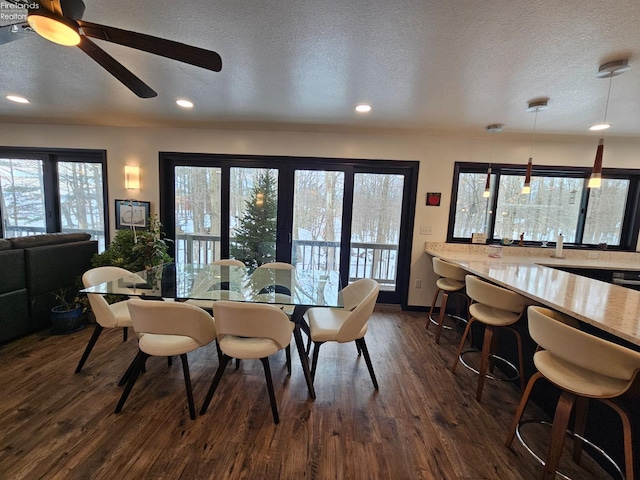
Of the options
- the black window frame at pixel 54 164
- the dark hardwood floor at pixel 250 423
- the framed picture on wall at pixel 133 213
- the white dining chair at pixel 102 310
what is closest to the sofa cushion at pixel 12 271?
the dark hardwood floor at pixel 250 423

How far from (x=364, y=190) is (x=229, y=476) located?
3.39m

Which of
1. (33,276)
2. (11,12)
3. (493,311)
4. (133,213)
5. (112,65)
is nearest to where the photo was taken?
(112,65)

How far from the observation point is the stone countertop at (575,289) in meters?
1.36

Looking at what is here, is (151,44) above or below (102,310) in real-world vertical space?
above

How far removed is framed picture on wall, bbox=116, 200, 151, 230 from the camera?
12.8 feet

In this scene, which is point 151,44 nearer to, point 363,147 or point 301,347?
point 301,347

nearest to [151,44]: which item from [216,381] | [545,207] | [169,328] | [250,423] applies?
[169,328]

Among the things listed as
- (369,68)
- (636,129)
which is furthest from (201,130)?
(636,129)

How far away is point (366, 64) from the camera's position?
1.96 metres

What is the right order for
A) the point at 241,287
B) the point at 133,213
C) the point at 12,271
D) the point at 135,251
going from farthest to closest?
the point at 133,213 → the point at 135,251 → the point at 12,271 → the point at 241,287

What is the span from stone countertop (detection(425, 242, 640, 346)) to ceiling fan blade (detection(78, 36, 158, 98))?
2861 mm

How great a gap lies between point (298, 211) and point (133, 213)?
2419 millimetres

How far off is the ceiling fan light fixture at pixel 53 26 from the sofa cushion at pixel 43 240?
7.81ft

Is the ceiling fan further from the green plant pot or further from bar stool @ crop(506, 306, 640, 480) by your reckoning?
the green plant pot
